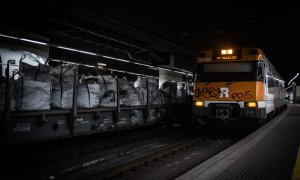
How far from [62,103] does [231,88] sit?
561 centimetres

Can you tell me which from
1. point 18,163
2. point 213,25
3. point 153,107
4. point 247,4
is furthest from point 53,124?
point 213,25

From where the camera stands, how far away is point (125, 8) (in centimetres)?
1155

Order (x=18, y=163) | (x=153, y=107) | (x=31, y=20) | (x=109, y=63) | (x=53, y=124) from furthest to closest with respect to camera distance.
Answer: (x=109, y=63) < (x=31, y=20) < (x=153, y=107) < (x=53, y=124) < (x=18, y=163)

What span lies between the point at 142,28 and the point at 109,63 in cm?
749

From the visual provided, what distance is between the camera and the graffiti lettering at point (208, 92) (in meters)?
10.0

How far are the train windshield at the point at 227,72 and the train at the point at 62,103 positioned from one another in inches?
79.7

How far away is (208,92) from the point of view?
10.2 metres

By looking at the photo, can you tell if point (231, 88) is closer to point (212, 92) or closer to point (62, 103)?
point (212, 92)

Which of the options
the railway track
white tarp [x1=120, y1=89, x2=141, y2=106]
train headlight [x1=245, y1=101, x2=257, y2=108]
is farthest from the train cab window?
white tarp [x1=120, y1=89, x2=141, y2=106]

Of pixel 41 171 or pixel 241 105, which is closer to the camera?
pixel 41 171

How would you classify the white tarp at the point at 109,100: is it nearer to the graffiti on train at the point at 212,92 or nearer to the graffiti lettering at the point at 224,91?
the graffiti on train at the point at 212,92

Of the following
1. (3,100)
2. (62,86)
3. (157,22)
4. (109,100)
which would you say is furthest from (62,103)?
(157,22)

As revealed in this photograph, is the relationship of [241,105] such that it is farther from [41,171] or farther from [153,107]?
[41,171]

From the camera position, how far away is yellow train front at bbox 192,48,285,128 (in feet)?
31.2
